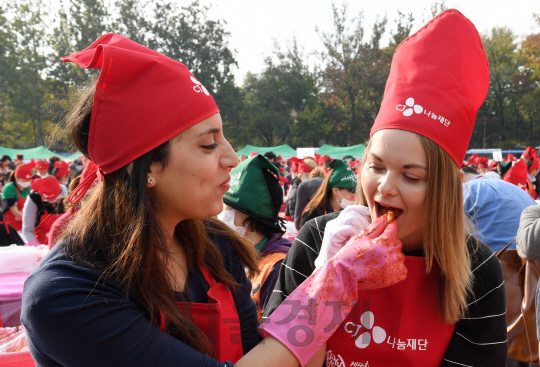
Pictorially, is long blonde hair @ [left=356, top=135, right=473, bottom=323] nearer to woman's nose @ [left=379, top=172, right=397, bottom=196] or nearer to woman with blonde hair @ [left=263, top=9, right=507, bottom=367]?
woman with blonde hair @ [left=263, top=9, right=507, bottom=367]

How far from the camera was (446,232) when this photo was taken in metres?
1.54

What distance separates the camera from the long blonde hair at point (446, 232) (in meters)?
1.51

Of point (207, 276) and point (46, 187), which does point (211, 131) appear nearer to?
point (207, 276)

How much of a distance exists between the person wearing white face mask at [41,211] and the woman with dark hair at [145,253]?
416 cm

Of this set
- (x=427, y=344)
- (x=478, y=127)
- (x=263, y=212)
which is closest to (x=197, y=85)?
(x=427, y=344)

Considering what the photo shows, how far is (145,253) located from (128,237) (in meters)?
0.07

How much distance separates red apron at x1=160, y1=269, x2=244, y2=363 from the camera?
4.67 ft

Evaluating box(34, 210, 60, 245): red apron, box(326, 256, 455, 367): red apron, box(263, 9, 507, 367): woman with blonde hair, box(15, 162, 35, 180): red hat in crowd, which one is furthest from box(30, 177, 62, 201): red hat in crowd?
box(326, 256, 455, 367): red apron

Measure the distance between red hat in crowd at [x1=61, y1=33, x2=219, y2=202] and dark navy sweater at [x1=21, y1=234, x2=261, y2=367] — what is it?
0.34m

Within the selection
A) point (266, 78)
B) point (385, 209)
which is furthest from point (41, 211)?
point (266, 78)

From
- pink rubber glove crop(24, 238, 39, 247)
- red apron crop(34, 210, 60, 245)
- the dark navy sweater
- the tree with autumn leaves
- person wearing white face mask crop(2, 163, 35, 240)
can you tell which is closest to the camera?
the dark navy sweater

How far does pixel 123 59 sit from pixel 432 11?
39.0 m

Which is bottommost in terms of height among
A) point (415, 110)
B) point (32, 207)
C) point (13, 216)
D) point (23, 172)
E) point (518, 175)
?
point (13, 216)

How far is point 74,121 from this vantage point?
1.35 metres
